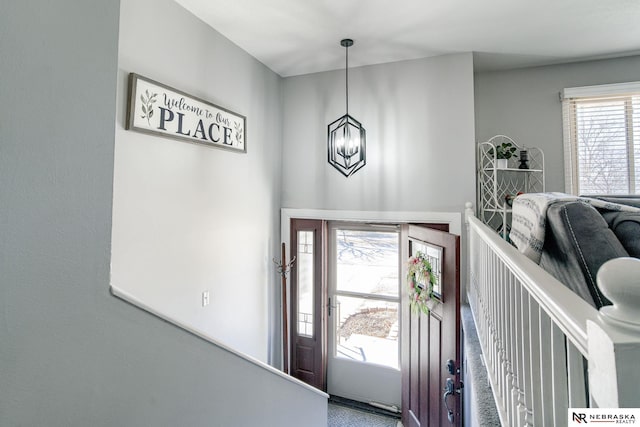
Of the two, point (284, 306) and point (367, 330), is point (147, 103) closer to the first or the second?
point (284, 306)

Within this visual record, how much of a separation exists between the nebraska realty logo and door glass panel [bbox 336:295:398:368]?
2.74m

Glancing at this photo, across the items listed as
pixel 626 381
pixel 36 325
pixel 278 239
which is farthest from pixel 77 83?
pixel 278 239

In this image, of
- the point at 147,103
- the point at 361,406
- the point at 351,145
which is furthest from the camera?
the point at 361,406

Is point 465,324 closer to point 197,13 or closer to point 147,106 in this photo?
point 147,106

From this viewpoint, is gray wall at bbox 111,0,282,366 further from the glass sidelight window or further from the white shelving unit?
the white shelving unit

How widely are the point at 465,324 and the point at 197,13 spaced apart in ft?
9.57

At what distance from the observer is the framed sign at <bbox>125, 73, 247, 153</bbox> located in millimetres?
1818

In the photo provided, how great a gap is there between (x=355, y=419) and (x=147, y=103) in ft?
10.6

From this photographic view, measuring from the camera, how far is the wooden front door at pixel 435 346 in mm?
2162

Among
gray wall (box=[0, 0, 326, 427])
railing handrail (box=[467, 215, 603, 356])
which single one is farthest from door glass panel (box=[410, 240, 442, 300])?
gray wall (box=[0, 0, 326, 427])

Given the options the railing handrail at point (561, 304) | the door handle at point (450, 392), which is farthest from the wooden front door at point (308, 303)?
the railing handrail at point (561, 304)

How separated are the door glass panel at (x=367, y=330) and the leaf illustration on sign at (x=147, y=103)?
2.48 m

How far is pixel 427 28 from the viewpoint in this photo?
2.40 metres

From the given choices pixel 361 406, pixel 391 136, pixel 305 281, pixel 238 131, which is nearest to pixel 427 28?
pixel 391 136
